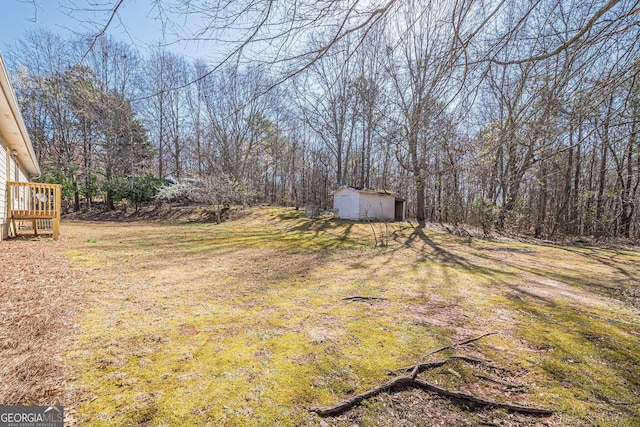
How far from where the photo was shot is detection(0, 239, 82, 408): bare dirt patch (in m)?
1.52

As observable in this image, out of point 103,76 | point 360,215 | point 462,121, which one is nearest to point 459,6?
point 462,121

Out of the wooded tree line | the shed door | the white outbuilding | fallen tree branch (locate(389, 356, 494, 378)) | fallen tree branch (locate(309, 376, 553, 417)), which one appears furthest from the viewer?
the shed door

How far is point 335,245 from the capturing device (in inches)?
328

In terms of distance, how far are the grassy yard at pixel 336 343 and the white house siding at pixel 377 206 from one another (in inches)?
436

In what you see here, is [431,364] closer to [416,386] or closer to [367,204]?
[416,386]

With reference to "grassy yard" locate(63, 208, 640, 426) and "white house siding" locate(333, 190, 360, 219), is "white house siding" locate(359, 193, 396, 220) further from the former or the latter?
A: "grassy yard" locate(63, 208, 640, 426)

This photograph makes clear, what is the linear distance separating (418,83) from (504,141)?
3.37 ft

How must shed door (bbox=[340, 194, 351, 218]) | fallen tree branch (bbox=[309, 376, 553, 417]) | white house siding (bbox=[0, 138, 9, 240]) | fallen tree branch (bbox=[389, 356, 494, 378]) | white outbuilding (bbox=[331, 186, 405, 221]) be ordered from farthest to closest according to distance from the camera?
shed door (bbox=[340, 194, 351, 218]), white outbuilding (bbox=[331, 186, 405, 221]), white house siding (bbox=[0, 138, 9, 240]), fallen tree branch (bbox=[389, 356, 494, 378]), fallen tree branch (bbox=[309, 376, 553, 417])

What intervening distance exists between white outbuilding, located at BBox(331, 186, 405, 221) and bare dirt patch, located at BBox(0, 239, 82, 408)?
13.2m

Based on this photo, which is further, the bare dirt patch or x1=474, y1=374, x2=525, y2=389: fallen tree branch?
x1=474, y1=374, x2=525, y2=389: fallen tree branch

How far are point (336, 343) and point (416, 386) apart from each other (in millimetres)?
705

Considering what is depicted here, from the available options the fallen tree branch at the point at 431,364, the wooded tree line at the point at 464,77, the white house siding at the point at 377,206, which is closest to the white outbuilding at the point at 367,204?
the white house siding at the point at 377,206

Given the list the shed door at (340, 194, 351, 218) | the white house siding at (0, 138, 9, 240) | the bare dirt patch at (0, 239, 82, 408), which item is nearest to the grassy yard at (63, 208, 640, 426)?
the bare dirt patch at (0, 239, 82, 408)

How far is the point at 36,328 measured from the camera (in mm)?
2248
